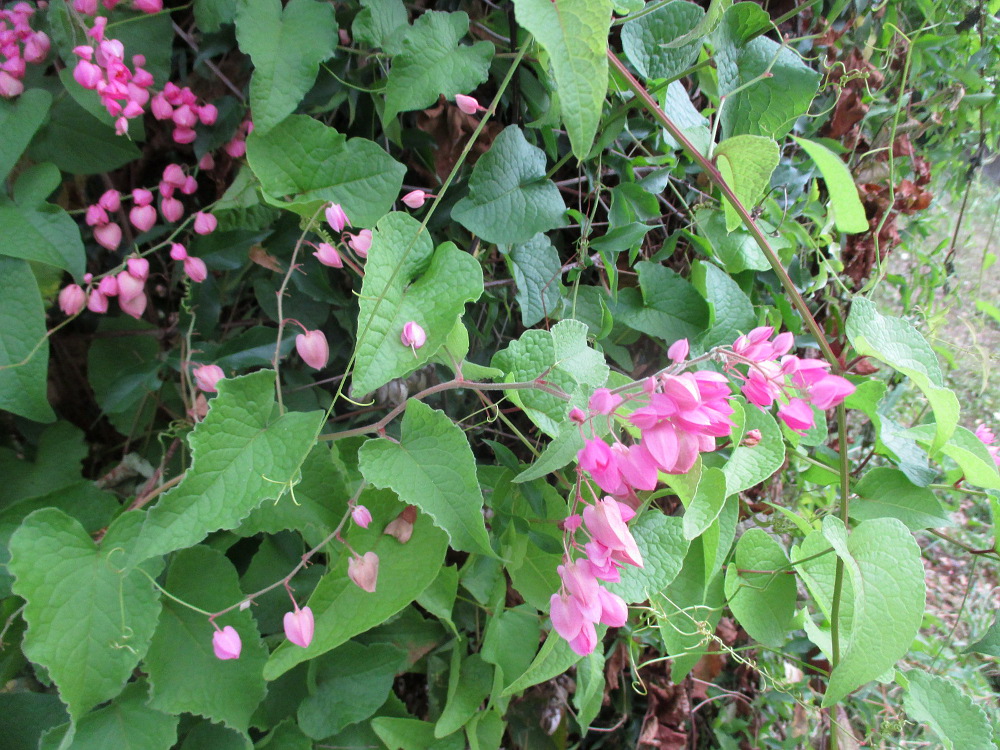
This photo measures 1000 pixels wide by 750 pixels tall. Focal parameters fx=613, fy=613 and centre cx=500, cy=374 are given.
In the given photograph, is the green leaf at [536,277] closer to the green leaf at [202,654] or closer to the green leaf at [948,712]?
the green leaf at [202,654]

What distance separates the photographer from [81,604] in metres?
0.45

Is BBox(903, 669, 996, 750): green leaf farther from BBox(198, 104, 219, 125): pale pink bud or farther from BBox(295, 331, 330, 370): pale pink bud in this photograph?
BBox(198, 104, 219, 125): pale pink bud

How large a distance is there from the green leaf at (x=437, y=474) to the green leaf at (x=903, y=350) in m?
0.35

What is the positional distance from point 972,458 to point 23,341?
817 millimetres

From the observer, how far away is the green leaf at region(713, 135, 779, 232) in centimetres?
50

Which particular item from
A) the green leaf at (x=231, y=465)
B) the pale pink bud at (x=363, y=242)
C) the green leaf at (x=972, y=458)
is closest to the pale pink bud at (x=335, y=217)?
the pale pink bud at (x=363, y=242)

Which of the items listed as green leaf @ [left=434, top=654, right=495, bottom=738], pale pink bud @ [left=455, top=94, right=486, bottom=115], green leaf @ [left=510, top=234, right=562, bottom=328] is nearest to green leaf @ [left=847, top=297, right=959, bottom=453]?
green leaf @ [left=510, top=234, right=562, bottom=328]

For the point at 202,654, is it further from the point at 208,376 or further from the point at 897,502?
the point at 897,502

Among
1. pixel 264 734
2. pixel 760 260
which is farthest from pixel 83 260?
pixel 760 260

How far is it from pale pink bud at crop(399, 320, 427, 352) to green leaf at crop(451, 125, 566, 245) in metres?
0.15

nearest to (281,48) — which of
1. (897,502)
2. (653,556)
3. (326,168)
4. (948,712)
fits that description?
(326,168)

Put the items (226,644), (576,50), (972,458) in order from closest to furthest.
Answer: (576,50) < (226,644) < (972,458)

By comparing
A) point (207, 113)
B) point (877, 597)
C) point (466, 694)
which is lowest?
point (466, 694)

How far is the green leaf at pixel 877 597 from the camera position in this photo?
0.46 m
